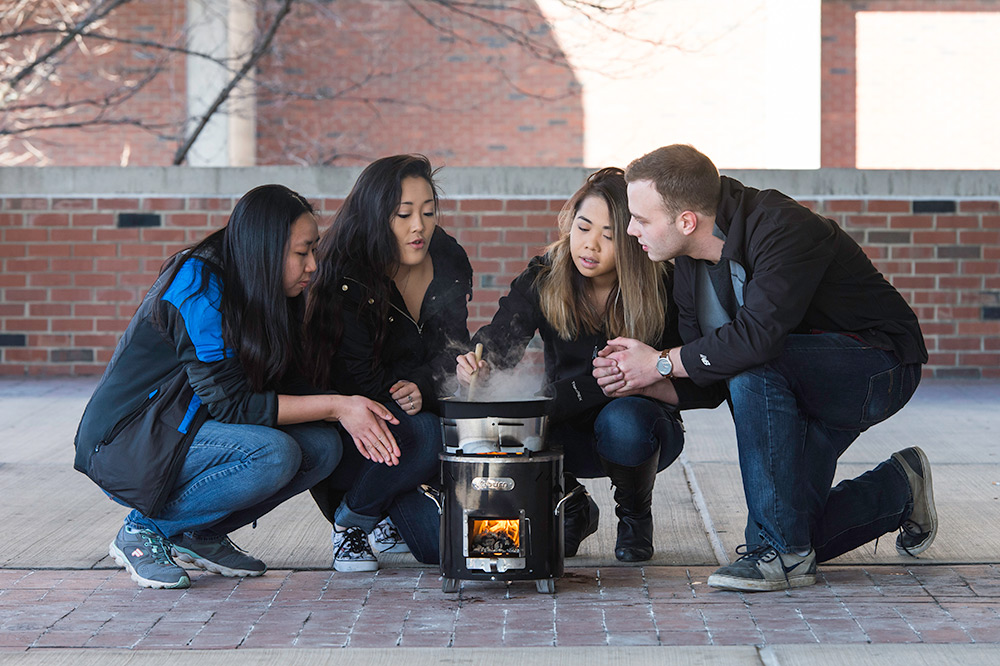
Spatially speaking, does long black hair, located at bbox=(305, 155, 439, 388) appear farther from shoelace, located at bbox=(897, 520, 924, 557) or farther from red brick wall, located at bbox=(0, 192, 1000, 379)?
red brick wall, located at bbox=(0, 192, 1000, 379)

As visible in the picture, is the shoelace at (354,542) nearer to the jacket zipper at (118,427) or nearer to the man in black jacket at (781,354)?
the jacket zipper at (118,427)

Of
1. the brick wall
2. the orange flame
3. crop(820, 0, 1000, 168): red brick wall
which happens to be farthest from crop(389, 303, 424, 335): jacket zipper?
crop(820, 0, 1000, 168): red brick wall

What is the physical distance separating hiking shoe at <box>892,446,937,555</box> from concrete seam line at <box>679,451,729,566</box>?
549 millimetres

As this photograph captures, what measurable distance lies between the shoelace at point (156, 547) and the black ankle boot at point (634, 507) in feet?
4.32

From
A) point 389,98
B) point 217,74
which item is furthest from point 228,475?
point 389,98

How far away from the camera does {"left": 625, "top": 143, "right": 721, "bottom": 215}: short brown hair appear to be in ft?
10.3

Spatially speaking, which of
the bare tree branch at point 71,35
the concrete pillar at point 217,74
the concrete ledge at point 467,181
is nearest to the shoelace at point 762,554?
the concrete ledge at point 467,181

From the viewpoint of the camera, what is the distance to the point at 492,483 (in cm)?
295

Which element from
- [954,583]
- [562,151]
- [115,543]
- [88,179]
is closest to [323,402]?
[115,543]

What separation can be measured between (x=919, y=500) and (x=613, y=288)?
1118 mm

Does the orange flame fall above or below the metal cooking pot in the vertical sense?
below

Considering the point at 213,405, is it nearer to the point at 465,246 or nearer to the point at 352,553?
the point at 352,553

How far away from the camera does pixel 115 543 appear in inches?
128

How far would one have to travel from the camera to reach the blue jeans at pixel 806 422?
10.0 feet
